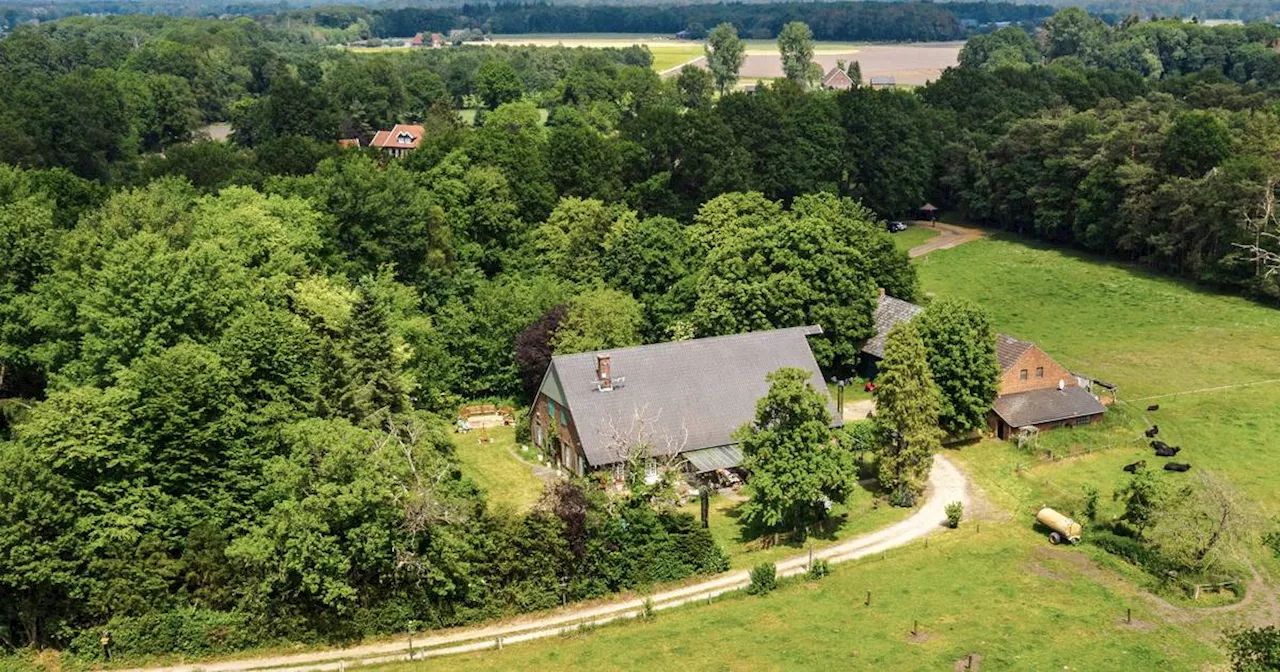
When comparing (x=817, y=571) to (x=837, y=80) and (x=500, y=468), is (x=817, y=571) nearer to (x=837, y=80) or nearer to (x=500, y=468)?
(x=500, y=468)

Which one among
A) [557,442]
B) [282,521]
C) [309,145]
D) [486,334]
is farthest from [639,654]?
[309,145]

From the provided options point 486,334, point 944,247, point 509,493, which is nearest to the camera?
point 509,493

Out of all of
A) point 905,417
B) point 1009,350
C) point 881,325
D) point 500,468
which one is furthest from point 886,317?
point 500,468

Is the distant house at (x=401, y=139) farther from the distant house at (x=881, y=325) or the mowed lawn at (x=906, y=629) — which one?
the mowed lawn at (x=906, y=629)

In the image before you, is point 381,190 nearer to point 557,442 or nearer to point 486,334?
point 486,334

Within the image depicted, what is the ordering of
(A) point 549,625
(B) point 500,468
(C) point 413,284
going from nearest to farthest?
(A) point 549,625, (B) point 500,468, (C) point 413,284

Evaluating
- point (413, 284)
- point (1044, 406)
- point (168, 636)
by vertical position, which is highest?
point (413, 284)
